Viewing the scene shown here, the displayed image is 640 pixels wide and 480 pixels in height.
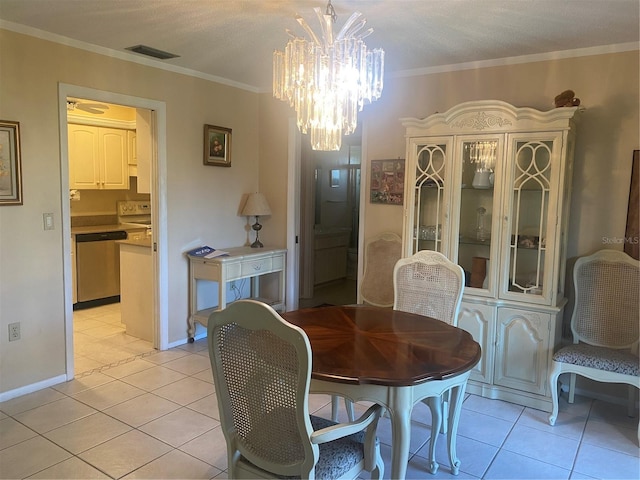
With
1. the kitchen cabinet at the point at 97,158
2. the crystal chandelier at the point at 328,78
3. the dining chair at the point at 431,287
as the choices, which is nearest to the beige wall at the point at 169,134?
the dining chair at the point at 431,287

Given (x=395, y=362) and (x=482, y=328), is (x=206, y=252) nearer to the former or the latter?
(x=482, y=328)

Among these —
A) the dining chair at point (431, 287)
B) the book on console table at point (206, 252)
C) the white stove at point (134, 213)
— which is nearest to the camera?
the dining chair at point (431, 287)

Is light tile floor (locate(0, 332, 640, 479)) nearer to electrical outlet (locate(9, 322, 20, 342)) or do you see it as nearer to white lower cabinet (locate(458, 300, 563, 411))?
white lower cabinet (locate(458, 300, 563, 411))

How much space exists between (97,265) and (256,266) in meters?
2.13

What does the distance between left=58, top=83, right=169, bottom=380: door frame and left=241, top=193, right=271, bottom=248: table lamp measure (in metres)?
0.89

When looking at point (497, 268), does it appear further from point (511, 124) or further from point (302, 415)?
point (302, 415)

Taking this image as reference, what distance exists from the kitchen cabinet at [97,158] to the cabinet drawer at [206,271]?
2.28 meters

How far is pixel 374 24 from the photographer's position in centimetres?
276

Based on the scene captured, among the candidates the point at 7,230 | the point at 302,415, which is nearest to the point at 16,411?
the point at 7,230

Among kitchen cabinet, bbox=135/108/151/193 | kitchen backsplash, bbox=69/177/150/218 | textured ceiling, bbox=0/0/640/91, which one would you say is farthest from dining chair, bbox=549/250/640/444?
kitchen backsplash, bbox=69/177/150/218

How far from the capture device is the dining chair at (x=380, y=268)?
3.93 meters

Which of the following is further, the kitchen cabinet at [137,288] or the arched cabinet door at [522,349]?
the kitchen cabinet at [137,288]

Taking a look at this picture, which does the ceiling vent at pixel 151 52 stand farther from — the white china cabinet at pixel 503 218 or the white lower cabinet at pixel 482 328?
the white lower cabinet at pixel 482 328

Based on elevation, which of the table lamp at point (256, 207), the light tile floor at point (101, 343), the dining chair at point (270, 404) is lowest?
the light tile floor at point (101, 343)
